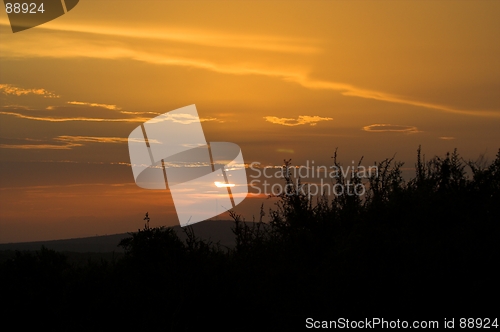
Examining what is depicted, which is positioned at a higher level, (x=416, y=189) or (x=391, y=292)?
(x=416, y=189)

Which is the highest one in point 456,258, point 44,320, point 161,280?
point 456,258

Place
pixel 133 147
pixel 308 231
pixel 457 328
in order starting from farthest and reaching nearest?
pixel 133 147 < pixel 308 231 < pixel 457 328

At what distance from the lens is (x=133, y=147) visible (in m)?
16.8

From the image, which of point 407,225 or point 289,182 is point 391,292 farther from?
point 289,182

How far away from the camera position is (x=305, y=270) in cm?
1230

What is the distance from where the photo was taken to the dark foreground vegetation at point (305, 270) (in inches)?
403

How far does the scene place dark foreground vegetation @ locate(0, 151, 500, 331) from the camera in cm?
1023

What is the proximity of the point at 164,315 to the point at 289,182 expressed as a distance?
4.57 metres

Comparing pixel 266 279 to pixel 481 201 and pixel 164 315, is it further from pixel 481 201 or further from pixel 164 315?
pixel 481 201

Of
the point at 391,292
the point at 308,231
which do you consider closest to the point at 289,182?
the point at 308,231

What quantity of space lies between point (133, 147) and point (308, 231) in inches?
232

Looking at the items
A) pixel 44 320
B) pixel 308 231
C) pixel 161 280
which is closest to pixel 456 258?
pixel 308 231

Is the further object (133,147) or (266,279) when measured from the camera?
(133,147)

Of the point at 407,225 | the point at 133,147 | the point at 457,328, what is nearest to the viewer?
the point at 457,328
